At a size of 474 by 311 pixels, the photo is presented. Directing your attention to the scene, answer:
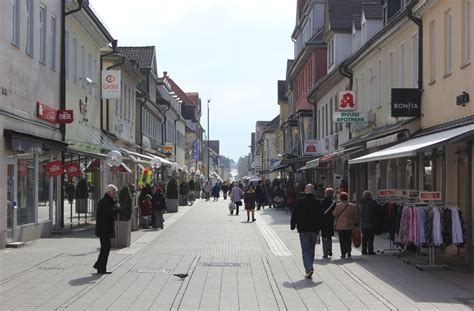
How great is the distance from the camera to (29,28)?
63.3 feet

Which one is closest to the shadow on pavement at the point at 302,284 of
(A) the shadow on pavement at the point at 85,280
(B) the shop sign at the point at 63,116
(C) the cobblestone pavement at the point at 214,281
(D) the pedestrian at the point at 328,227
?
(C) the cobblestone pavement at the point at 214,281

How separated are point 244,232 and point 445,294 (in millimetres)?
13369

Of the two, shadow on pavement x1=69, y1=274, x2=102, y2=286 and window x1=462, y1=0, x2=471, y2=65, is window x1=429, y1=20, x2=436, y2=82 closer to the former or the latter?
Answer: window x1=462, y1=0, x2=471, y2=65

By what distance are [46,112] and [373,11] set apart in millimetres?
15564

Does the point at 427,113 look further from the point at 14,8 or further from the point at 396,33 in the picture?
the point at 14,8

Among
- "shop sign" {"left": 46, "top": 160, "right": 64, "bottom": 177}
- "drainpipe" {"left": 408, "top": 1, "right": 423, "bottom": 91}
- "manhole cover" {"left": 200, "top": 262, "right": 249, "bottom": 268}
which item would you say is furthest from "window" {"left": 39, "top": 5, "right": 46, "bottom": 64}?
"drainpipe" {"left": 408, "top": 1, "right": 423, "bottom": 91}

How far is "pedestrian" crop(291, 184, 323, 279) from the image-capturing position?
12.9 m

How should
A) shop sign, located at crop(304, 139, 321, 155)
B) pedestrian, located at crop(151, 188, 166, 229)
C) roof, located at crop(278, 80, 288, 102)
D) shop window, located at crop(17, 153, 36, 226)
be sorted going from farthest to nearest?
roof, located at crop(278, 80, 288, 102), shop sign, located at crop(304, 139, 321, 155), pedestrian, located at crop(151, 188, 166, 229), shop window, located at crop(17, 153, 36, 226)

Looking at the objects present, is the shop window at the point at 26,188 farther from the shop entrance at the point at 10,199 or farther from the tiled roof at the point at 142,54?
the tiled roof at the point at 142,54

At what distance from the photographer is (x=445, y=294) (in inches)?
430

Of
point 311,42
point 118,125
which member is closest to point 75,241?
point 118,125

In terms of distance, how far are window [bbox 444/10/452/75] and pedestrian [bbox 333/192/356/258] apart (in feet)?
13.4

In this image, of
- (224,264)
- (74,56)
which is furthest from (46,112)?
(224,264)

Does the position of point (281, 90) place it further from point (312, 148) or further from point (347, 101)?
point (347, 101)
